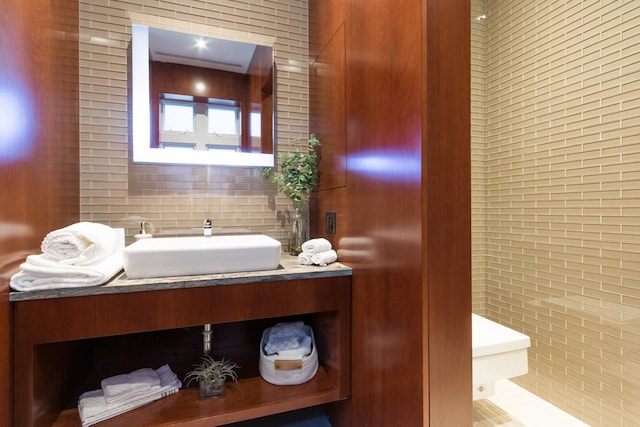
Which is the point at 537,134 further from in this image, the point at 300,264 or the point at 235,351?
the point at 235,351

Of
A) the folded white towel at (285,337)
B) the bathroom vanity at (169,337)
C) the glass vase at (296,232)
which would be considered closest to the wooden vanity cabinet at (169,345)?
the bathroom vanity at (169,337)

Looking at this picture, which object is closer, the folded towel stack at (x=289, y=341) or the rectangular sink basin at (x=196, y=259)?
the rectangular sink basin at (x=196, y=259)

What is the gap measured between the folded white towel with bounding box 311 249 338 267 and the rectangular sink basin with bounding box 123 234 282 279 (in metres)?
0.19

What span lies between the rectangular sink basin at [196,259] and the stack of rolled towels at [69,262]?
96 millimetres

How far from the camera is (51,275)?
3.40ft

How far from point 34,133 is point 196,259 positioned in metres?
0.75

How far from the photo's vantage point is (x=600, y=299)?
1.67m

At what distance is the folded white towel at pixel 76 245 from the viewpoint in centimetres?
108

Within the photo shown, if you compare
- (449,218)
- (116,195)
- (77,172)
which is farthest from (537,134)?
(77,172)

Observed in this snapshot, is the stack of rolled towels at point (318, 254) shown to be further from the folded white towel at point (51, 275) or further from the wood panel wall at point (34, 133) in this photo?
the wood panel wall at point (34, 133)

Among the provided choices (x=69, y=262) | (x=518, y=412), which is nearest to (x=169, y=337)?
(x=69, y=262)

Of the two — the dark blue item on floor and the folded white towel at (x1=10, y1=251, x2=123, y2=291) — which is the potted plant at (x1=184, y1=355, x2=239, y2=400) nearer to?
the dark blue item on floor

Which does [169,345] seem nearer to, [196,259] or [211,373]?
[211,373]

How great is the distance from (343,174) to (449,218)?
0.63m
